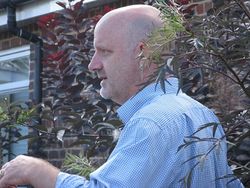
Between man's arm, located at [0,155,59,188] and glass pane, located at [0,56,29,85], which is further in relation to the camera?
glass pane, located at [0,56,29,85]

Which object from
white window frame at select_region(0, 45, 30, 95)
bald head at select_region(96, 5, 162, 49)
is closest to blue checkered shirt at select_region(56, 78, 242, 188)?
bald head at select_region(96, 5, 162, 49)

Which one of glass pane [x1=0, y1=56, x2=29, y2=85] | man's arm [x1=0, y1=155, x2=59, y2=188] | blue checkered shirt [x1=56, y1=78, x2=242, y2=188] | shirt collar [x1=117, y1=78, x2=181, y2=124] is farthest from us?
glass pane [x1=0, y1=56, x2=29, y2=85]

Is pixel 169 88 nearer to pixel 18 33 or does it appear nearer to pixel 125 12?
pixel 125 12

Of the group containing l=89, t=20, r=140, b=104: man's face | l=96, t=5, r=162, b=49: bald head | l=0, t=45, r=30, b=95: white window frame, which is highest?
l=96, t=5, r=162, b=49: bald head

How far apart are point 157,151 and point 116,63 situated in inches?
17.7

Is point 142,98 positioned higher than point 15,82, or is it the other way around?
point 142,98

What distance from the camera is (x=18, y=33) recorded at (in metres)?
6.77

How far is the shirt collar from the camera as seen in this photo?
2.34m

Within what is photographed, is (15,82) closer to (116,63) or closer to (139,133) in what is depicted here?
(116,63)

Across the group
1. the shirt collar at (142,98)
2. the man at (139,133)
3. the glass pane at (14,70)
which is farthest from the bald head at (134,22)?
the glass pane at (14,70)

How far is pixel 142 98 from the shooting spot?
7.72 feet

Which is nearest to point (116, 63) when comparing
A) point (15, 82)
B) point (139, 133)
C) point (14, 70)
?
point (139, 133)

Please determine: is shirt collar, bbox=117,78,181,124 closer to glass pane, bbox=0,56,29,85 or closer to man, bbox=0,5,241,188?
man, bbox=0,5,241,188

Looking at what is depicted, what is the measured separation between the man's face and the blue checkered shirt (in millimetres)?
62
